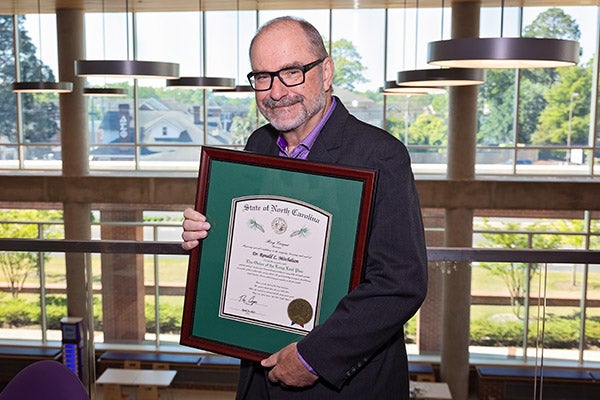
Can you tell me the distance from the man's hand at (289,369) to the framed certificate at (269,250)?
51mm

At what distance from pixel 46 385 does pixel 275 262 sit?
0.69 m

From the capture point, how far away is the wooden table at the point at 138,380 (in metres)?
3.40

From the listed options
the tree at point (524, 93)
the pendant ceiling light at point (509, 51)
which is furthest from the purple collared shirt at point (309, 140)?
the tree at point (524, 93)

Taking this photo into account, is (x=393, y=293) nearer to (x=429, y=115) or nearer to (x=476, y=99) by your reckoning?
(x=476, y=99)

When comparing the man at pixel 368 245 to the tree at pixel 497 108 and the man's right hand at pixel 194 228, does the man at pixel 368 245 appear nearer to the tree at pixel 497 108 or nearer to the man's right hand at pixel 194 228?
the man's right hand at pixel 194 228

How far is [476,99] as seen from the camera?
45.3 feet

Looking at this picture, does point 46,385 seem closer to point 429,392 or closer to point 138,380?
point 138,380

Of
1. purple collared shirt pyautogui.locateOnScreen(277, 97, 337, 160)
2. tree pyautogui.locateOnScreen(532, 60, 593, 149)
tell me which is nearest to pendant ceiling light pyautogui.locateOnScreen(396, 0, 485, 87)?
purple collared shirt pyautogui.locateOnScreen(277, 97, 337, 160)

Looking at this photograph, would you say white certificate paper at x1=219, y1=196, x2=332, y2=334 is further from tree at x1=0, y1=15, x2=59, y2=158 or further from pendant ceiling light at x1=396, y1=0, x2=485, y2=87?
tree at x1=0, y1=15, x2=59, y2=158

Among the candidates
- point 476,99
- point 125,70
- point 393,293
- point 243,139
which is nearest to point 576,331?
point 393,293

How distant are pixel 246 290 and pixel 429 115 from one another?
1376 cm

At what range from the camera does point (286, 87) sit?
1.72m

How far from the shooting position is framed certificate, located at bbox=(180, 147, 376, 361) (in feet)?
5.41

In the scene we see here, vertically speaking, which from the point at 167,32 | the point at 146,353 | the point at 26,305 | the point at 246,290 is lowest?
the point at 146,353
